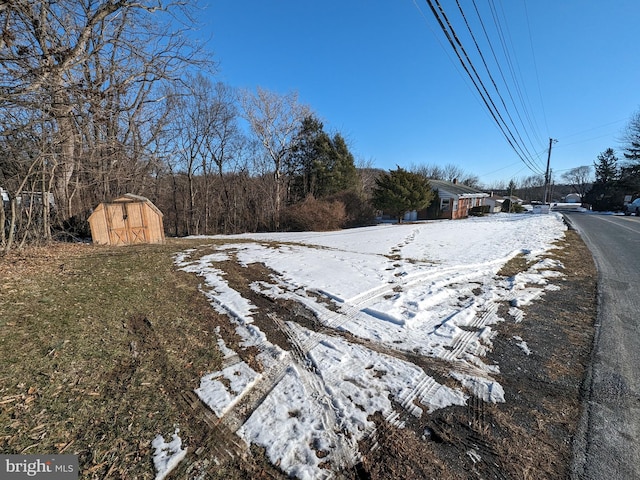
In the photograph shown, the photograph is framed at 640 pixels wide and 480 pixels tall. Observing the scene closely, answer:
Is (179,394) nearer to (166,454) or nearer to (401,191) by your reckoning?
(166,454)

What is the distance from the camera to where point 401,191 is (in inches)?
898

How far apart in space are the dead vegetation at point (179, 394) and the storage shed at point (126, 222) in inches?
238

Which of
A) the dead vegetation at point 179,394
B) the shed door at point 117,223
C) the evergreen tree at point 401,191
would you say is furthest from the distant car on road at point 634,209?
the shed door at point 117,223

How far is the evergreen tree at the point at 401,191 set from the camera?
22.9 metres

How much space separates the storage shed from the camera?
10.1 meters

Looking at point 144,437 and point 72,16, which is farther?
point 72,16

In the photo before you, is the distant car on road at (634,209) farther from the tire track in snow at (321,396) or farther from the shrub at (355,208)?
the tire track in snow at (321,396)

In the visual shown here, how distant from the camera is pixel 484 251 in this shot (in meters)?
8.98

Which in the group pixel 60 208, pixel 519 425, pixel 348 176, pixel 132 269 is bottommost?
pixel 519 425

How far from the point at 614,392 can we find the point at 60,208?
53.9ft

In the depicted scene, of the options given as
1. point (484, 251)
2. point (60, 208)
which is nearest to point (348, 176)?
point (484, 251)

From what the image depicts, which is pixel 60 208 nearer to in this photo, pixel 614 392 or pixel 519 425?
pixel 519 425

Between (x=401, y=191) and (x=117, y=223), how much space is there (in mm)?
19436

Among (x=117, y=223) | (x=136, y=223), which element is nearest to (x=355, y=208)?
(x=136, y=223)
